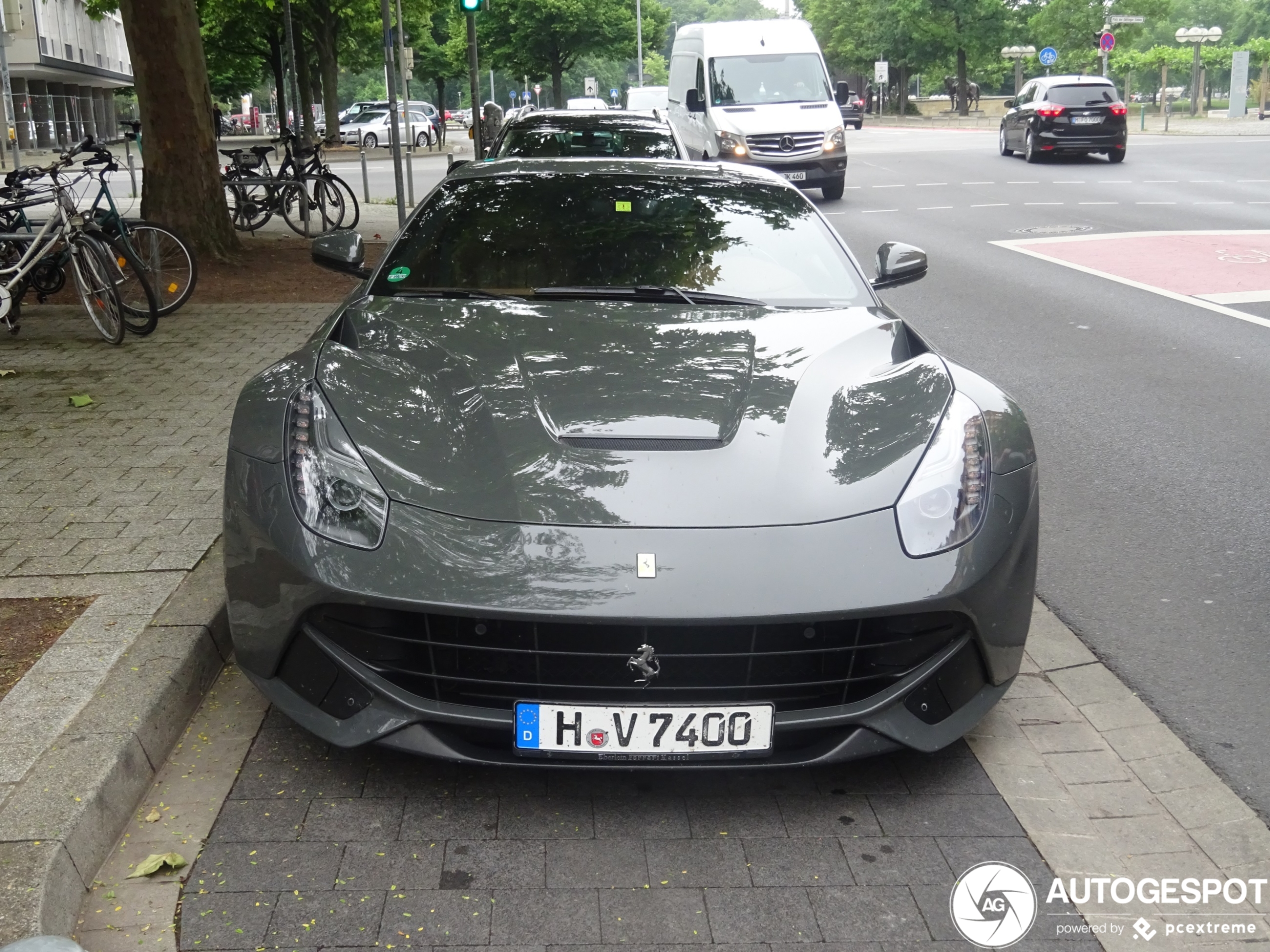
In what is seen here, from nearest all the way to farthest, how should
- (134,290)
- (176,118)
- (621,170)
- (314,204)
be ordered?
(621,170) → (134,290) → (176,118) → (314,204)

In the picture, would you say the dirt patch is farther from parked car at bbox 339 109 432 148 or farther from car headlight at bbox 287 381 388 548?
parked car at bbox 339 109 432 148

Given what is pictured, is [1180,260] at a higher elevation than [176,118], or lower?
lower

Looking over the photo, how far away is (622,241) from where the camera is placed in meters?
4.61

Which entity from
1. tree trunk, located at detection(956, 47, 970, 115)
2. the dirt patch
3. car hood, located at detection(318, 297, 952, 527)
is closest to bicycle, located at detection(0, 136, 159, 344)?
the dirt patch

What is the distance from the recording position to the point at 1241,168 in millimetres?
24641

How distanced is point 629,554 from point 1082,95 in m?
26.4

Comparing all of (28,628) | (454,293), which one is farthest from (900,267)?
(28,628)

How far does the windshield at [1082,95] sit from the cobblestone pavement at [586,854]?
83.5 ft

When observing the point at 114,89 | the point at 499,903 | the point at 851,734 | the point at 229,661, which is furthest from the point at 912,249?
the point at 114,89

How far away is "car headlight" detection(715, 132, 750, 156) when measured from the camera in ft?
66.3

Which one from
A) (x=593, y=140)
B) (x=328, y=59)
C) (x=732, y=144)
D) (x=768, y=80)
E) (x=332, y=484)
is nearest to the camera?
(x=332, y=484)

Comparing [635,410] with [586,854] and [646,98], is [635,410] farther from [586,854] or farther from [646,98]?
[646,98]

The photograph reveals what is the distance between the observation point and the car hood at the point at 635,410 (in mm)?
3051

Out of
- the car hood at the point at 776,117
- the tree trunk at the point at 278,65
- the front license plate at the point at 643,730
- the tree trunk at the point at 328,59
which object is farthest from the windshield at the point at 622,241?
the tree trunk at the point at 328,59
